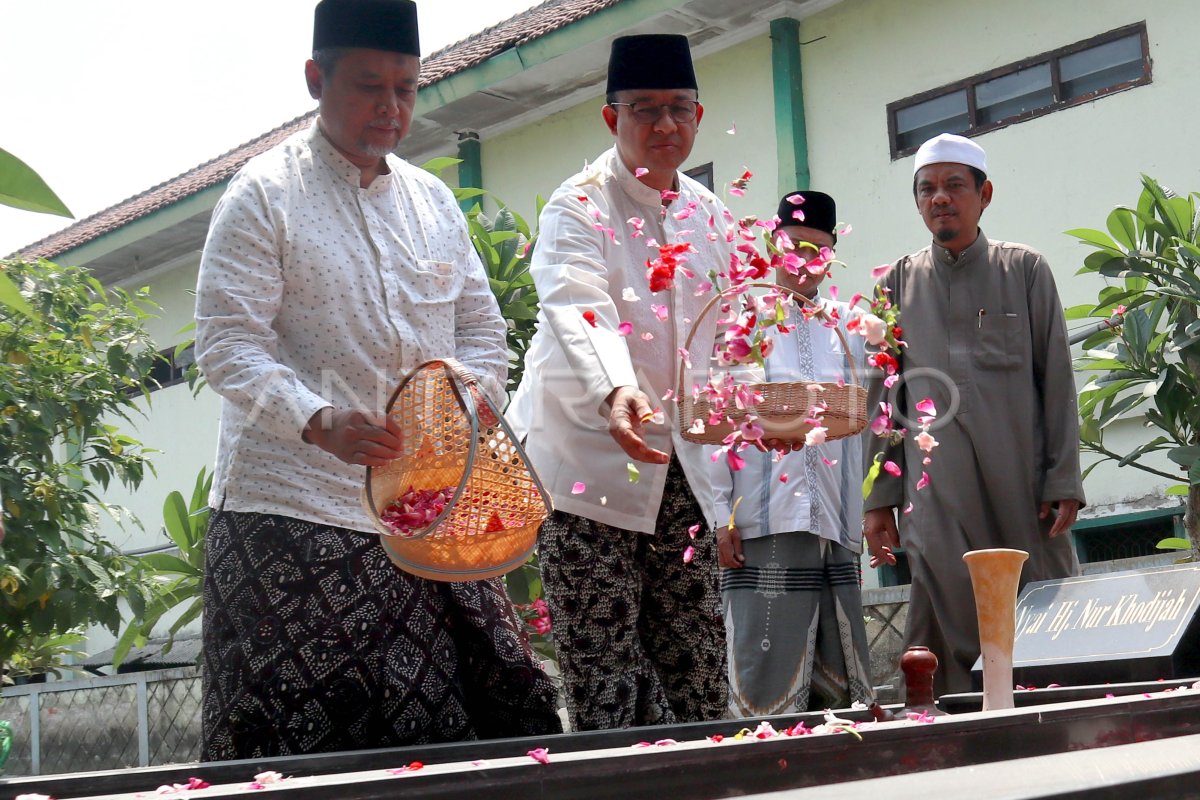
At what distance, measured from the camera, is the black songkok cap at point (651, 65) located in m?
3.24

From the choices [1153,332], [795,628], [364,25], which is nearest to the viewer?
[364,25]

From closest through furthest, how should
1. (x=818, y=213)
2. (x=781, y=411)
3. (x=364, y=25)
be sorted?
(x=364, y=25)
(x=781, y=411)
(x=818, y=213)

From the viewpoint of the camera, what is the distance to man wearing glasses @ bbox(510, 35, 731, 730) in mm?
3053

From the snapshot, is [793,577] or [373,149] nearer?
[373,149]

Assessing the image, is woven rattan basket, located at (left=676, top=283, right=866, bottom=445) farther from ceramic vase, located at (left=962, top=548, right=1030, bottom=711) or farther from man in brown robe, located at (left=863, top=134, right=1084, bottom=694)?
man in brown robe, located at (left=863, top=134, right=1084, bottom=694)

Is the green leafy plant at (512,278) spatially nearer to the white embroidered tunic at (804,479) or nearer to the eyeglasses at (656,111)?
the white embroidered tunic at (804,479)

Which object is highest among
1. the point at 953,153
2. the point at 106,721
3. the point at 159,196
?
the point at 159,196

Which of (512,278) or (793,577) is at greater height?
(512,278)

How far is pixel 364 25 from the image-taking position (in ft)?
9.23

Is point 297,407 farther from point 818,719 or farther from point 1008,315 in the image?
point 1008,315

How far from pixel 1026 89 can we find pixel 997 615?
20.1 ft

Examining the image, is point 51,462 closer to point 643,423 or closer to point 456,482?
point 456,482

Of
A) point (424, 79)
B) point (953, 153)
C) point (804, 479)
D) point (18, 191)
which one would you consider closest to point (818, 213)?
point (953, 153)

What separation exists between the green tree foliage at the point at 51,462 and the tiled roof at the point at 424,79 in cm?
164
